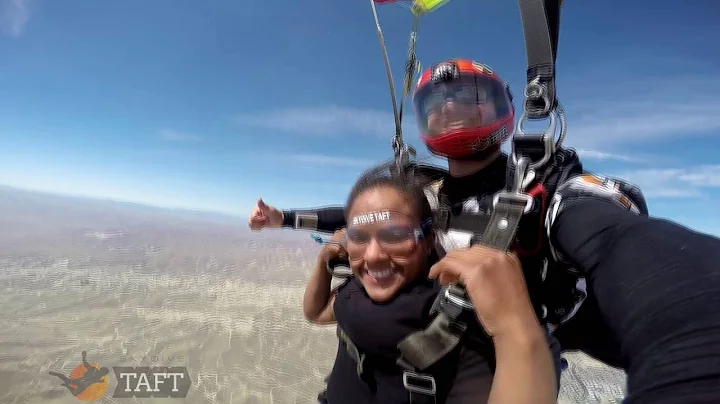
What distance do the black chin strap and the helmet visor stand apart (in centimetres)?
52

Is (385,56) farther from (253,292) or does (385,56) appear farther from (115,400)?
(253,292)

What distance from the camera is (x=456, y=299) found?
94 centimetres

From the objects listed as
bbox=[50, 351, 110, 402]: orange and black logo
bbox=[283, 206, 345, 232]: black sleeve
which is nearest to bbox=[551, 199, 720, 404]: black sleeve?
bbox=[283, 206, 345, 232]: black sleeve

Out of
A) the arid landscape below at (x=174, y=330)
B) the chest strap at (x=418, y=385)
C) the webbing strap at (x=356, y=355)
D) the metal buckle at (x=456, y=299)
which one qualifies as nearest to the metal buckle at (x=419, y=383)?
the chest strap at (x=418, y=385)

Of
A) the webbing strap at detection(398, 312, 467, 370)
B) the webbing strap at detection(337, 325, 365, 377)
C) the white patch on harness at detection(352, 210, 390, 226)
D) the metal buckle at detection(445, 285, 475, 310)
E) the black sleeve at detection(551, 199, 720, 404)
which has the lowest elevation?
the webbing strap at detection(337, 325, 365, 377)

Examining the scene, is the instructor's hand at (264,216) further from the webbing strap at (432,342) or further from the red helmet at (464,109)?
the webbing strap at (432,342)

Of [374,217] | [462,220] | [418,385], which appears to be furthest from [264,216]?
[418,385]

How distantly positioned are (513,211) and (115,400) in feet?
22.1

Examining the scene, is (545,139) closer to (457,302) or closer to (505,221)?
(505,221)

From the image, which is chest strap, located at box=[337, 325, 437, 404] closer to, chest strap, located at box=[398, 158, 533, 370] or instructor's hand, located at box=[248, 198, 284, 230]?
chest strap, located at box=[398, 158, 533, 370]

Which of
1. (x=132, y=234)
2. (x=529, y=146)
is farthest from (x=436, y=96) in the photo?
(x=132, y=234)

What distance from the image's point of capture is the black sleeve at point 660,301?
0.52 m

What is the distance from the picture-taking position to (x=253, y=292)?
1168 centimetres

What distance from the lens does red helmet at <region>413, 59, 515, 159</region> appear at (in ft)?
5.38
